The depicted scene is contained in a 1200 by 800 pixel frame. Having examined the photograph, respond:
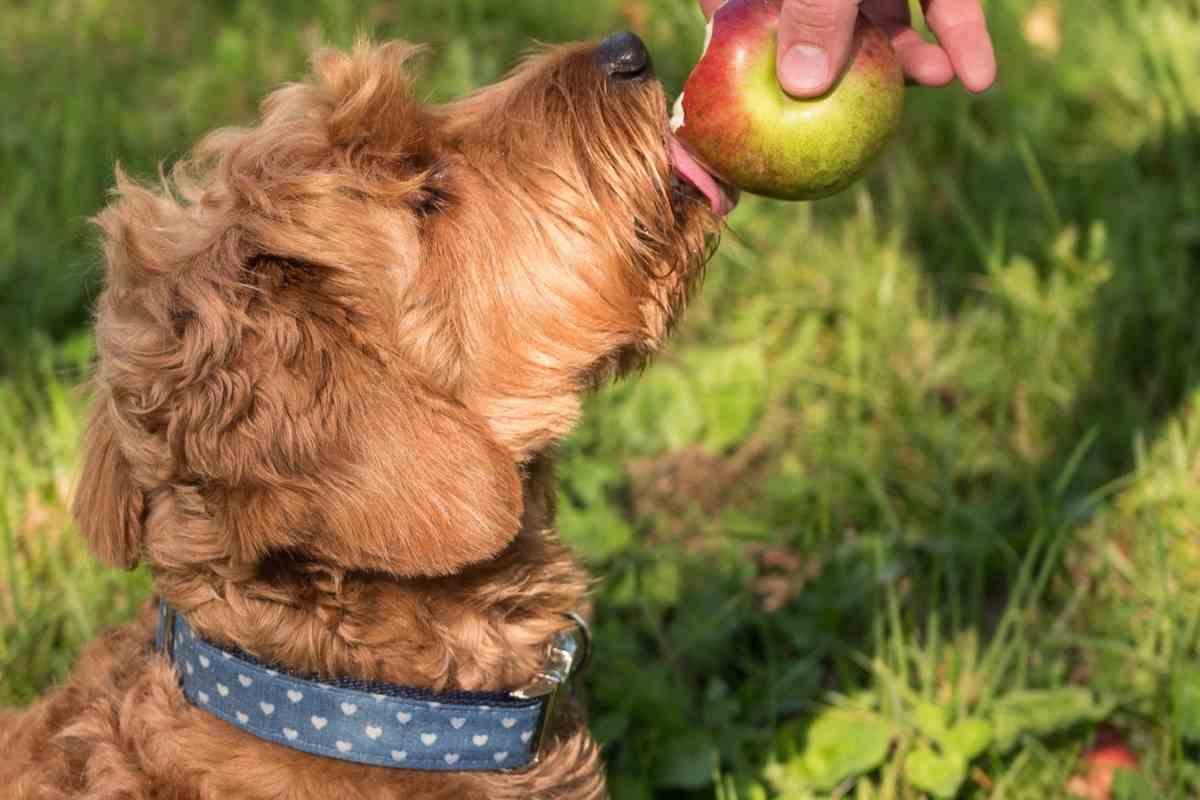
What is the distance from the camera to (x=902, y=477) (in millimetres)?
4441

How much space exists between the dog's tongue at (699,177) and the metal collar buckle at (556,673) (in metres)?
0.90

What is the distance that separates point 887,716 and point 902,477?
98cm

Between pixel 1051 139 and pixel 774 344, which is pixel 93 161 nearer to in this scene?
pixel 774 344

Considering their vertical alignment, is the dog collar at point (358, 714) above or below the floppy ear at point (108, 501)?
below

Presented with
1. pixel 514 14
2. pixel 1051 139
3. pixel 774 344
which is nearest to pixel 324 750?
pixel 774 344

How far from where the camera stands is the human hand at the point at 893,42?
8.52ft

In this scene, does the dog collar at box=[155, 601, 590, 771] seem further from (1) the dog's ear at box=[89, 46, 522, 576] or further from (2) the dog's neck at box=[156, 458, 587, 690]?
(1) the dog's ear at box=[89, 46, 522, 576]

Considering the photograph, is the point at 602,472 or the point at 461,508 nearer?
the point at 461,508

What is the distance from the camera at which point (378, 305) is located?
2.74 meters

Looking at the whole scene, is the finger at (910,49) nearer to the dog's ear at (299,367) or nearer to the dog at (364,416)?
the dog at (364,416)

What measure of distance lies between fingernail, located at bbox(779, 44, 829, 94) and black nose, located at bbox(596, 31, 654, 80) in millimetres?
409

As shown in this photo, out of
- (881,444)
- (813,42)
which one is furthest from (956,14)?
(881,444)

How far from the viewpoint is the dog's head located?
254 centimetres

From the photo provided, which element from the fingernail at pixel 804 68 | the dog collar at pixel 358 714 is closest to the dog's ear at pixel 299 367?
the dog collar at pixel 358 714
